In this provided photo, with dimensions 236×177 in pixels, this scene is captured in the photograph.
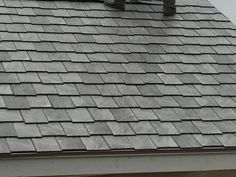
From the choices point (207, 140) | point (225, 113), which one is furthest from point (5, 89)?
point (225, 113)

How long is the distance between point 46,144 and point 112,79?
116 cm

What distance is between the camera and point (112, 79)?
5082 millimetres

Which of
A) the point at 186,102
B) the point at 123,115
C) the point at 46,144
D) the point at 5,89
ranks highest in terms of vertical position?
the point at 5,89

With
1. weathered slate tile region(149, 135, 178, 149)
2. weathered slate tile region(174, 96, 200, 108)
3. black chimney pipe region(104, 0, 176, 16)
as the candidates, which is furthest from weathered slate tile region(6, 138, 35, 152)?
black chimney pipe region(104, 0, 176, 16)

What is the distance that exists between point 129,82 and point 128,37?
0.81 m

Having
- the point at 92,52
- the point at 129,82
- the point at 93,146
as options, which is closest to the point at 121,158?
the point at 93,146

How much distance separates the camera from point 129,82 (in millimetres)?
5109

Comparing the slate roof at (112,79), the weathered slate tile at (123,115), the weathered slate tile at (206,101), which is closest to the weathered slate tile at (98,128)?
the slate roof at (112,79)

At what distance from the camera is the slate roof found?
14.3ft

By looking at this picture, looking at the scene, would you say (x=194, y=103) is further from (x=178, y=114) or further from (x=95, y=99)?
(x=95, y=99)

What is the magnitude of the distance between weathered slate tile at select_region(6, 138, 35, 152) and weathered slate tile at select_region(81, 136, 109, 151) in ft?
1.31

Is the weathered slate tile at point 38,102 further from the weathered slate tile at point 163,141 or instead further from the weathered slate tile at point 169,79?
the weathered slate tile at point 169,79

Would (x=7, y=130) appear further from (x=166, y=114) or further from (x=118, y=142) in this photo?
(x=166, y=114)

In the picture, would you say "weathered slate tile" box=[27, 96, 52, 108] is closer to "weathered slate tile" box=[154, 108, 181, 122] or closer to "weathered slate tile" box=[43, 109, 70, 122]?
"weathered slate tile" box=[43, 109, 70, 122]
